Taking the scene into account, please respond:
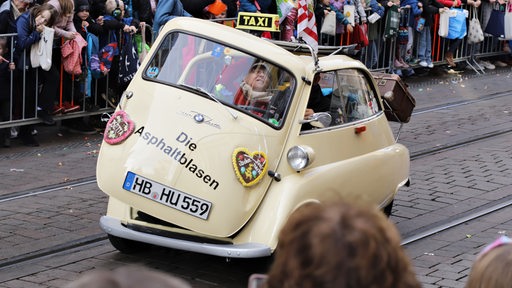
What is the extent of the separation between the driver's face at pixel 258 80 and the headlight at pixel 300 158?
0.58 m

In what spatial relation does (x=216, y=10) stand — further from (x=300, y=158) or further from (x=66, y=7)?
(x=300, y=158)

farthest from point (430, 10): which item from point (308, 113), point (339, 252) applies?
point (339, 252)

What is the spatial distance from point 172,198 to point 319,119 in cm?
125

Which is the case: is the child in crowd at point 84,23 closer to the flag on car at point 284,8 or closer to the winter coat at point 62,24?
the winter coat at point 62,24

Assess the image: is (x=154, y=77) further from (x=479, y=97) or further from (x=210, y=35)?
(x=479, y=97)

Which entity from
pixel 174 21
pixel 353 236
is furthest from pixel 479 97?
pixel 353 236

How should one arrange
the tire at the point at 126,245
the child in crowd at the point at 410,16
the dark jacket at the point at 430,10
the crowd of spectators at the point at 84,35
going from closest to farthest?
the tire at the point at 126,245, the crowd of spectators at the point at 84,35, the child in crowd at the point at 410,16, the dark jacket at the point at 430,10

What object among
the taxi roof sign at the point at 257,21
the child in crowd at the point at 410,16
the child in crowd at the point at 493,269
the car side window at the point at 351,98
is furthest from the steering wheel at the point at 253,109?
the child in crowd at the point at 410,16

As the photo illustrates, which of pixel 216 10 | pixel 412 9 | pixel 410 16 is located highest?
pixel 216 10

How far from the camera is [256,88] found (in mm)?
7340

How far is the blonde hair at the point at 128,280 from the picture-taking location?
2.06 meters

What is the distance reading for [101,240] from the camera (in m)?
7.98

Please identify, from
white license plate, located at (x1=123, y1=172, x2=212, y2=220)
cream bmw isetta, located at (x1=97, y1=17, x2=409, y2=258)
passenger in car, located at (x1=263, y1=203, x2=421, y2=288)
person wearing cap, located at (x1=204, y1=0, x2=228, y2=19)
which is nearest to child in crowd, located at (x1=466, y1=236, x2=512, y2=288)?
passenger in car, located at (x1=263, y1=203, x2=421, y2=288)

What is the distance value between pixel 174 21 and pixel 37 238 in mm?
1999
